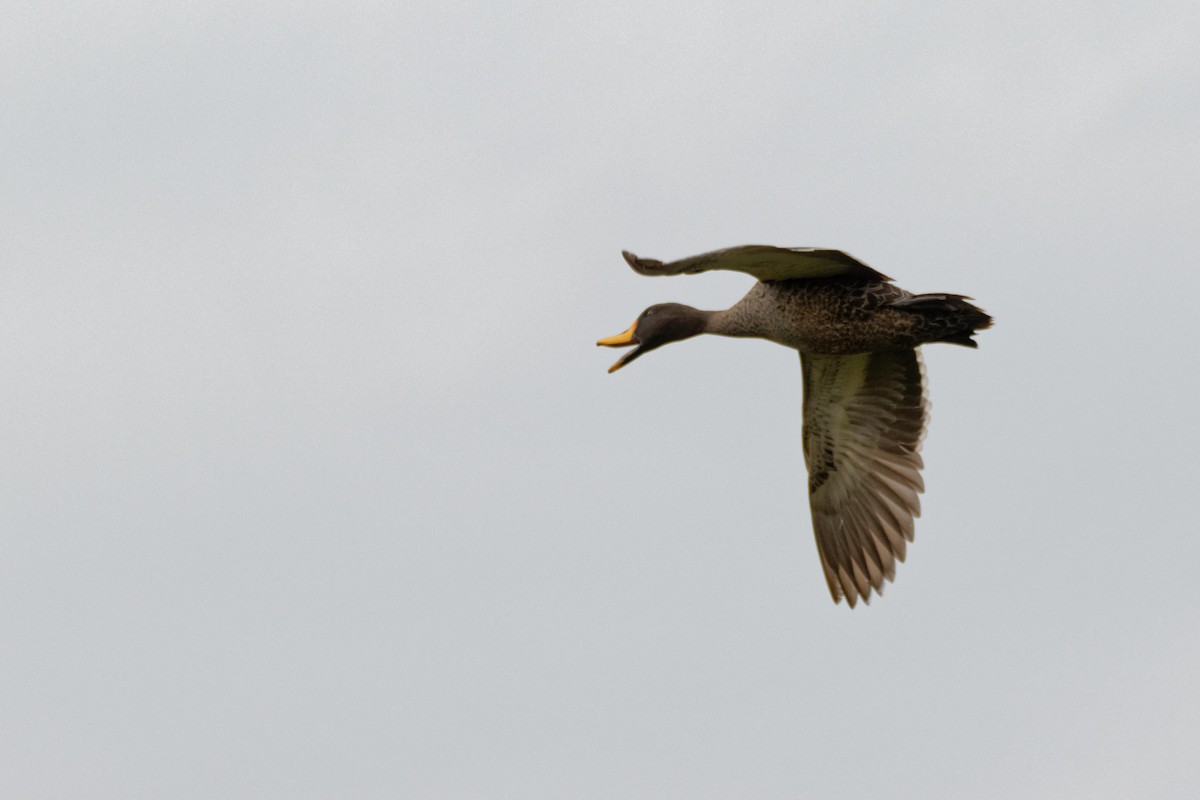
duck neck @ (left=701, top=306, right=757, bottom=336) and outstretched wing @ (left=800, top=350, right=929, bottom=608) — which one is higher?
duck neck @ (left=701, top=306, right=757, bottom=336)

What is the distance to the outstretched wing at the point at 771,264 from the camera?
12.1 metres

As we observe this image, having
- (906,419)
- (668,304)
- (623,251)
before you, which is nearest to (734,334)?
(668,304)

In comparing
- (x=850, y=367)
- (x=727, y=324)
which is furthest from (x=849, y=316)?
(x=850, y=367)

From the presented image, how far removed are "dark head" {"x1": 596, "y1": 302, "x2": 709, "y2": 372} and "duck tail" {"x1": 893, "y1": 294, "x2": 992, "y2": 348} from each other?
2059 mm

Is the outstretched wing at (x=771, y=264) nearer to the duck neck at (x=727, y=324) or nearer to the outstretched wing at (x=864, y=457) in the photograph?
the duck neck at (x=727, y=324)

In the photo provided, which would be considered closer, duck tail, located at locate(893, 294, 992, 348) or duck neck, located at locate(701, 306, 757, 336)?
duck tail, located at locate(893, 294, 992, 348)

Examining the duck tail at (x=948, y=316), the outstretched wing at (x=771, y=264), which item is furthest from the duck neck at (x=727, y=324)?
the duck tail at (x=948, y=316)

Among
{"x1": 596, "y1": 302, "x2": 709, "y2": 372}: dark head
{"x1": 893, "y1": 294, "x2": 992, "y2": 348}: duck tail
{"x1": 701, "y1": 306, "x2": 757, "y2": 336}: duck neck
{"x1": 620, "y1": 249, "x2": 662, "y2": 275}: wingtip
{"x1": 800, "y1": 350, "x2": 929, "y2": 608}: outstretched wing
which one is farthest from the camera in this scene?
{"x1": 800, "y1": 350, "x2": 929, "y2": 608}: outstretched wing

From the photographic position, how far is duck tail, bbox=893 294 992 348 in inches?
531

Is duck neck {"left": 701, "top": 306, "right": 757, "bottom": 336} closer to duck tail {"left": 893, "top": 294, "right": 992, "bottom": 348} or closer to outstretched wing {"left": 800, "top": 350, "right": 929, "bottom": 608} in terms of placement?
outstretched wing {"left": 800, "top": 350, "right": 929, "bottom": 608}

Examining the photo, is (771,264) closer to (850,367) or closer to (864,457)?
(850,367)

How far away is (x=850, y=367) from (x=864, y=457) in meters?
0.93

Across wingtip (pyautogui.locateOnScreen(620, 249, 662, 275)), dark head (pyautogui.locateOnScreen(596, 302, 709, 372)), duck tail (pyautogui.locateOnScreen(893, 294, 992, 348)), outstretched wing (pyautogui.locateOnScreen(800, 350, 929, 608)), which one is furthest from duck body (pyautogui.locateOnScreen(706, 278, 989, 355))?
wingtip (pyautogui.locateOnScreen(620, 249, 662, 275))

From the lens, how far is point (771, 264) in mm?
13555
